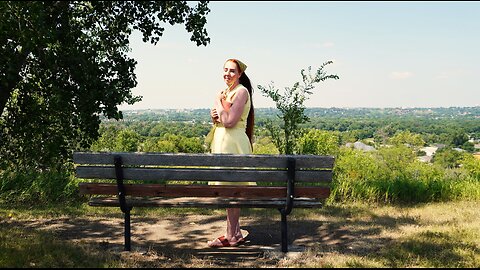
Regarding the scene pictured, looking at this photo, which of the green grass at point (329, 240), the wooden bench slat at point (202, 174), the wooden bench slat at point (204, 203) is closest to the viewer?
the green grass at point (329, 240)

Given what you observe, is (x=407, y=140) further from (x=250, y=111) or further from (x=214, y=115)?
(x=214, y=115)

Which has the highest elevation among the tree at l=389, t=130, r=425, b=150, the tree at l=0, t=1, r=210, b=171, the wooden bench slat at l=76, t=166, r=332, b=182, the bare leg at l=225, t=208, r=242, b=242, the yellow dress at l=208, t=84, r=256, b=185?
the tree at l=0, t=1, r=210, b=171

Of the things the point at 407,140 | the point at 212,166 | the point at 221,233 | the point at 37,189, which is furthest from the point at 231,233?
the point at 407,140

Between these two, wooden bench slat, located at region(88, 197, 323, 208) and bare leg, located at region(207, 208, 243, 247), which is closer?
wooden bench slat, located at region(88, 197, 323, 208)

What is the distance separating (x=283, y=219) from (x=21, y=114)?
15.5ft

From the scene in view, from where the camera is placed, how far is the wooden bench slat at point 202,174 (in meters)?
4.35

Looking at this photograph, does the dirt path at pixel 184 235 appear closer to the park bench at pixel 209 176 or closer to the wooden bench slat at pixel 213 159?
the park bench at pixel 209 176

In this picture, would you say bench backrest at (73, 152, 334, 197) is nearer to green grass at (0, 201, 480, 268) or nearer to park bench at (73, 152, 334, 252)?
park bench at (73, 152, 334, 252)

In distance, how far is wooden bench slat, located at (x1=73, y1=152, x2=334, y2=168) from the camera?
4.25m

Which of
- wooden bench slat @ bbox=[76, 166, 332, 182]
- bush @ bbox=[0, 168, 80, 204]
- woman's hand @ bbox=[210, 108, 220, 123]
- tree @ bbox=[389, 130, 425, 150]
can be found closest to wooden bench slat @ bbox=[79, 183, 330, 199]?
wooden bench slat @ bbox=[76, 166, 332, 182]

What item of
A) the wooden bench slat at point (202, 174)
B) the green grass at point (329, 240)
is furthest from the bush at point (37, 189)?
the wooden bench slat at point (202, 174)

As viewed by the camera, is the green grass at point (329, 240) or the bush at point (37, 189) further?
the bush at point (37, 189)

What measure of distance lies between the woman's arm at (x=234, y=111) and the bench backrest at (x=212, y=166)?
2.27 feet

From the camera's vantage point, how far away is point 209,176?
4.35 m
